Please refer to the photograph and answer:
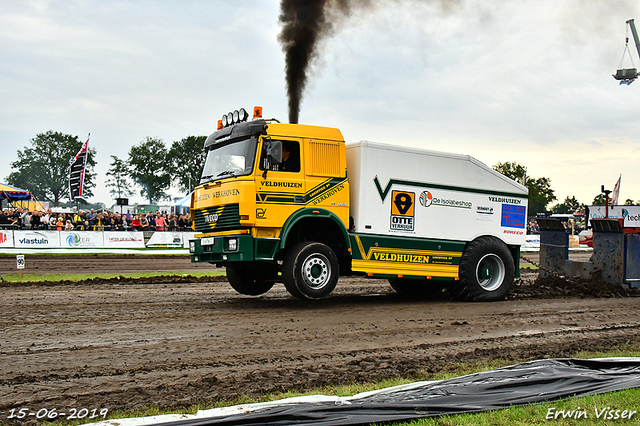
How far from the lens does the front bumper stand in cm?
991

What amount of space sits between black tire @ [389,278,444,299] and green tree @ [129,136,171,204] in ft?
288

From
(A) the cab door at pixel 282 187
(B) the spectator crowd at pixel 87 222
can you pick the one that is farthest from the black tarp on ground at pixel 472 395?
(B) the spectator crowd at pixel 87 222

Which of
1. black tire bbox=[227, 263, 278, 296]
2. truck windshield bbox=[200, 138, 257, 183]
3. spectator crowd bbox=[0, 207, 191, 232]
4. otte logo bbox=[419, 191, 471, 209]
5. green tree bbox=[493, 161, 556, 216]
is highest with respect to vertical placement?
green tree bbox=[493, 161, 556, 216]

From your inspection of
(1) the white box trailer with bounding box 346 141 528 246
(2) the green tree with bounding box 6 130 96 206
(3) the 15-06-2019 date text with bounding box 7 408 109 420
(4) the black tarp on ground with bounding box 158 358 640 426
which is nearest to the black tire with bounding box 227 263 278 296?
(1) the white box trailer with bounding box 346 141 528 246

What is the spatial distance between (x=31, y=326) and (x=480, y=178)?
8846 millimetres

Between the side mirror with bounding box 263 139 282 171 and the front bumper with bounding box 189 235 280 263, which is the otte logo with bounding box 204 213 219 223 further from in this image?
the side mirror with bounding box 263 139 282 171

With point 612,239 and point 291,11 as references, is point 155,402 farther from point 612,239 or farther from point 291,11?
point 291,11

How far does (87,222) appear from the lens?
28828 millimetres

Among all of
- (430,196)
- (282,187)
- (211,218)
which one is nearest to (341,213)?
(282,187)

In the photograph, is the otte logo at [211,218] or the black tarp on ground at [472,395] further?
the otte logo at [211,218]

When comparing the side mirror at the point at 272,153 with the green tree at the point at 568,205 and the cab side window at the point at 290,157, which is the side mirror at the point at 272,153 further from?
the green tree at the point at 568,205

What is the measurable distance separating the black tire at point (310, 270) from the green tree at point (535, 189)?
7923 centimetres

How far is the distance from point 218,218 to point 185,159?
89968mm

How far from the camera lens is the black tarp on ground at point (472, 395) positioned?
412 centimetres
